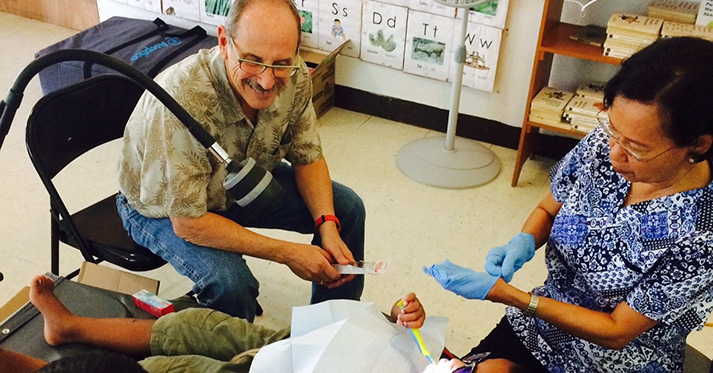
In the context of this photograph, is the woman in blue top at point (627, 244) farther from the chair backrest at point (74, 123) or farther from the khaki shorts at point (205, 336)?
the chair backrest at point (74, 123)

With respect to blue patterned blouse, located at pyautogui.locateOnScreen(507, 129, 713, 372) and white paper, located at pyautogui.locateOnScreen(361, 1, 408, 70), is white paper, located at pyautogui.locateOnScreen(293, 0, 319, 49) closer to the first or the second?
white paper, located at pyautogui.locateOnScreen(361, 1, 408, 70)

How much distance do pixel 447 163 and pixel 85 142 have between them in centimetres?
168

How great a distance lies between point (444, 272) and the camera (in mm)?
1407

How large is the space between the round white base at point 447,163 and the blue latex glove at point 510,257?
1.45 meters

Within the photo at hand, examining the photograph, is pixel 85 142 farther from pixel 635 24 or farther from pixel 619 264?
pixel 635 24

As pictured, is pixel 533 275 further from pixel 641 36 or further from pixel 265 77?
pixel 265 77

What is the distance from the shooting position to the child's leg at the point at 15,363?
132 centimetres

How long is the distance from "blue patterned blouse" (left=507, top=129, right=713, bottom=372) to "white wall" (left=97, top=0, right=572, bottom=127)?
5.10 feet

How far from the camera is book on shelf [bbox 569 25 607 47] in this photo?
2707 mm

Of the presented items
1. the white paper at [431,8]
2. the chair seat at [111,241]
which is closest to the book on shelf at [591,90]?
the white paper at [431,8]

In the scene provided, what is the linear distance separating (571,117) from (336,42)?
3.94 ft

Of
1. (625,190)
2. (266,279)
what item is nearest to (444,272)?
(625,190)

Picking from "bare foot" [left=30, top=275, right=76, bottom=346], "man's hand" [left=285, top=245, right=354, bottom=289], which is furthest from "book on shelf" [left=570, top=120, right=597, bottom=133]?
"bare foot" [left=30, top=275, right=76, bottom=346]

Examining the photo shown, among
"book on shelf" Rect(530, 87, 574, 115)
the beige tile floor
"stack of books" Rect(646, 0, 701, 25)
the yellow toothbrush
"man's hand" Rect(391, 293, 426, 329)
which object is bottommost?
the beige tile floor
